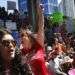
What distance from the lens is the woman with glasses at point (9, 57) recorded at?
12.5 feet

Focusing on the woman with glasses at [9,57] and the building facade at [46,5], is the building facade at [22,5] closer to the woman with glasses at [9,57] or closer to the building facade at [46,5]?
the building facade at [46,5]

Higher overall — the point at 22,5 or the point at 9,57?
the point at 22,5

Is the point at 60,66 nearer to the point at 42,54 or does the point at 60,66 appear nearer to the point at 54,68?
the point at 54,68

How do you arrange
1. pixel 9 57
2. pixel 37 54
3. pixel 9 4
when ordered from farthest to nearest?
pixel 9 4, pixel 37 54, pixel 9 57

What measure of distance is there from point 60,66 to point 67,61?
0.68 feet

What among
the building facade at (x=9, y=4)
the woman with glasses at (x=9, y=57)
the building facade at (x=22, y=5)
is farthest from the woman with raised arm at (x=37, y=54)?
the building facade at (x=22, y=5)

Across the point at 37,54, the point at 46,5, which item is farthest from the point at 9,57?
the point at 46,5

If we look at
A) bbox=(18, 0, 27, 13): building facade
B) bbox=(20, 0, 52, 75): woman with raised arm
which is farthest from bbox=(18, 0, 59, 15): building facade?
bbox=(20, 0, 52, 75): woman with raised arm

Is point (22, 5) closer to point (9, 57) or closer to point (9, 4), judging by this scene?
point (9, 4)

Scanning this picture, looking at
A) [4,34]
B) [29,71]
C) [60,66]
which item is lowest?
[60,66]

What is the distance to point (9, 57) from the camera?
390 centimetres

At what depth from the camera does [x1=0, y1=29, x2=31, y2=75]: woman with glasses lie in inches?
150

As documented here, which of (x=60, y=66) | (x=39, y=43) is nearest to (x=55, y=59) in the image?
(x=60, y=66)

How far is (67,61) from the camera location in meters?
7.52
